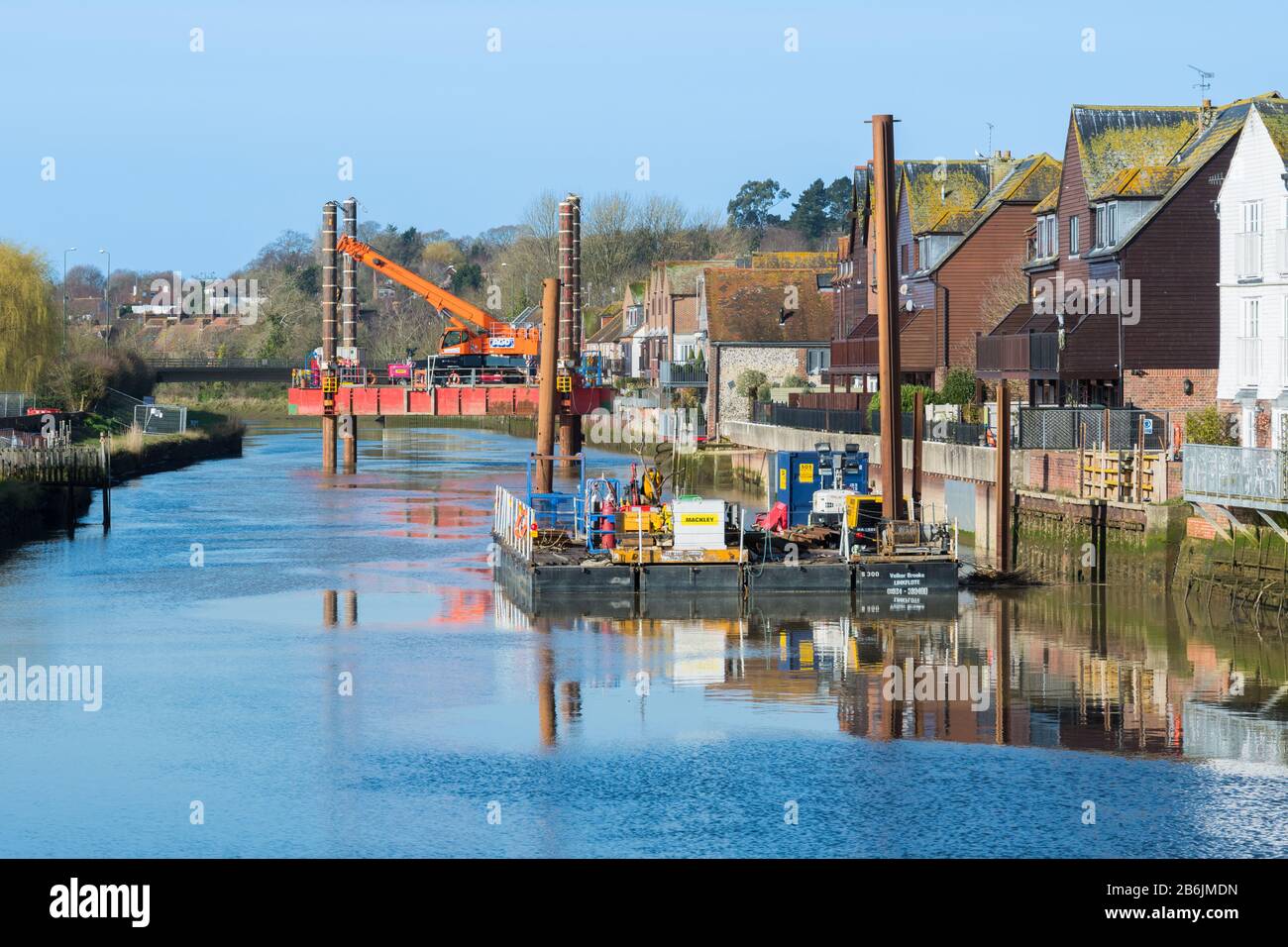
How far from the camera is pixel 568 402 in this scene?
8900 cm

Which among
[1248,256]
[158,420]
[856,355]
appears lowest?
[158,420]

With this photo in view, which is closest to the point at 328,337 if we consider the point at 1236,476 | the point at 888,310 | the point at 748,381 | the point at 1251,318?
the point at 748,381

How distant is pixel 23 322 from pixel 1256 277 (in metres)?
57.3

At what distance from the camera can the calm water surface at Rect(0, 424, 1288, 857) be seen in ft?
83.4

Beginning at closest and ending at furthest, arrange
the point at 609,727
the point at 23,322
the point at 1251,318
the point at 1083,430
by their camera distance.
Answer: the point at 609,727 < the point at 1251,318 < the point at 1083,430 < the point at 23,322

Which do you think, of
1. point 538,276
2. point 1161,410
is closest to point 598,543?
point 1161,410

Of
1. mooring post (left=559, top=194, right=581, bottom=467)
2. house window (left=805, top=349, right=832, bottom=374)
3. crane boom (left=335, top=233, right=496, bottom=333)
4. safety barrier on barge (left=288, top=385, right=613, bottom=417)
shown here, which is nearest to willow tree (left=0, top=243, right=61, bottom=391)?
safety barrier on barge (left=288, top=385, right=613, bottom=417)

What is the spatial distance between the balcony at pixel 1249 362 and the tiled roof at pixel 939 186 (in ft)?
102

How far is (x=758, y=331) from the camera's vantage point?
4087 inches

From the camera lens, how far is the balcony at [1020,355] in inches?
2398

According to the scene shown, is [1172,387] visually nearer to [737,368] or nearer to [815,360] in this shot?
[815,360]

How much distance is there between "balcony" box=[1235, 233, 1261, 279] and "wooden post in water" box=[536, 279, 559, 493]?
1951 cm
